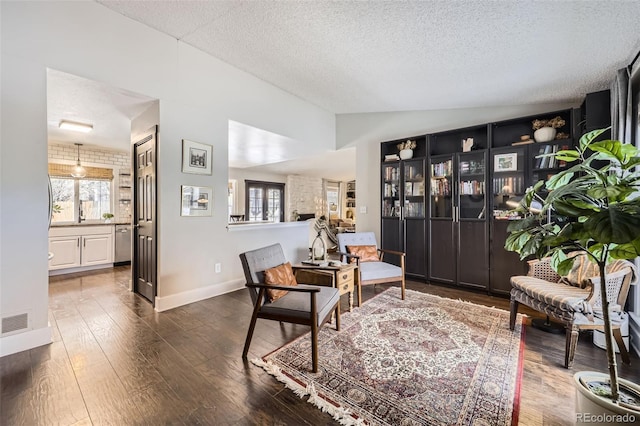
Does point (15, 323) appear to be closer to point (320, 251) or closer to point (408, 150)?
point (320, 251)

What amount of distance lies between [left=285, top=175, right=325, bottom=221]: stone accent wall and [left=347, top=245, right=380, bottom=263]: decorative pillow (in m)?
6.18

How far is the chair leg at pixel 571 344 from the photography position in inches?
77.8

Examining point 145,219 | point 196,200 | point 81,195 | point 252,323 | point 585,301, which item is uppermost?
point 81,195

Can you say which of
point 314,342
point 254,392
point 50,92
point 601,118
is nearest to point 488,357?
point 314,342

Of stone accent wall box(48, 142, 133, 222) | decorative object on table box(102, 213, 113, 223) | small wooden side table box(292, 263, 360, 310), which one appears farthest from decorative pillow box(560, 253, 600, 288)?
decorative object on table box(102, 213, 113, 223)

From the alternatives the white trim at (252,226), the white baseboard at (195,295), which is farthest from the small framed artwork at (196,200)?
the white baseboard at (195,295)

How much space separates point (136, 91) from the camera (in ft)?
9.34

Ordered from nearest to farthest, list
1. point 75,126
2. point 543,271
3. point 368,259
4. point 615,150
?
point 615,150 < point 543,271 < point 368,259 < point 75,126

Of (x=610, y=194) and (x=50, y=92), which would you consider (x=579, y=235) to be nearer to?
(x=610, y=194)

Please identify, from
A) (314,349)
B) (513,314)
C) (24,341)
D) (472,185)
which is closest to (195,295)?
(24,341)

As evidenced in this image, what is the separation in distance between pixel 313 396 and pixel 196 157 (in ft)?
9.52

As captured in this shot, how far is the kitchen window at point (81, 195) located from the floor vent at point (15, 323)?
4.12m

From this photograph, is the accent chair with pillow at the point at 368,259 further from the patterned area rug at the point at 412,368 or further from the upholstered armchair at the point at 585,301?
the upholstered armchair at the point at 585,301

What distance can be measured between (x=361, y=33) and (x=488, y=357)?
3.00 meters
